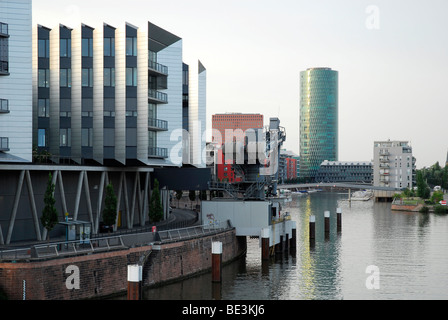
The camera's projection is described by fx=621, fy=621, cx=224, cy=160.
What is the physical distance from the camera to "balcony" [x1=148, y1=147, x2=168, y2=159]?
227 ft

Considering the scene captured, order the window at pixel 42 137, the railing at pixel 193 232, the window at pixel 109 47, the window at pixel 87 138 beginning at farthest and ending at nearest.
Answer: the window at pixel 42 137 → the window at pixel 109 47 → the window at pixel 87 138 → the railing at pixel 193 232

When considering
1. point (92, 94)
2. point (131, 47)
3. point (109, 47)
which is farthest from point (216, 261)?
point (109, 47)

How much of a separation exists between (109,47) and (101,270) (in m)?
30.1

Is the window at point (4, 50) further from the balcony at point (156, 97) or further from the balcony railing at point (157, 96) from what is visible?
the balcony railing at point (157, 96)

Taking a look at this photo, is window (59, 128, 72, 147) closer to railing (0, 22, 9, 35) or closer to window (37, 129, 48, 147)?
window (37, 129, 48, 147)

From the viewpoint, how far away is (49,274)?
1495 inches

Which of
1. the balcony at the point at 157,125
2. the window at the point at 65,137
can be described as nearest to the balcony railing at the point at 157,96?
the balcony at the point at 157,125

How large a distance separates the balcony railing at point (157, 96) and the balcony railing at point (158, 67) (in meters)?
2.37

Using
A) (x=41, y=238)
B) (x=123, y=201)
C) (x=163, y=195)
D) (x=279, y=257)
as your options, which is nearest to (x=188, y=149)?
(x=163, y=195)

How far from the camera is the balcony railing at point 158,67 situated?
231 ft

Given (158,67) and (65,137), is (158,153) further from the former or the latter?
(65,137)

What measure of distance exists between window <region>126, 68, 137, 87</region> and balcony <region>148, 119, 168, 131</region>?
6.21 metres
